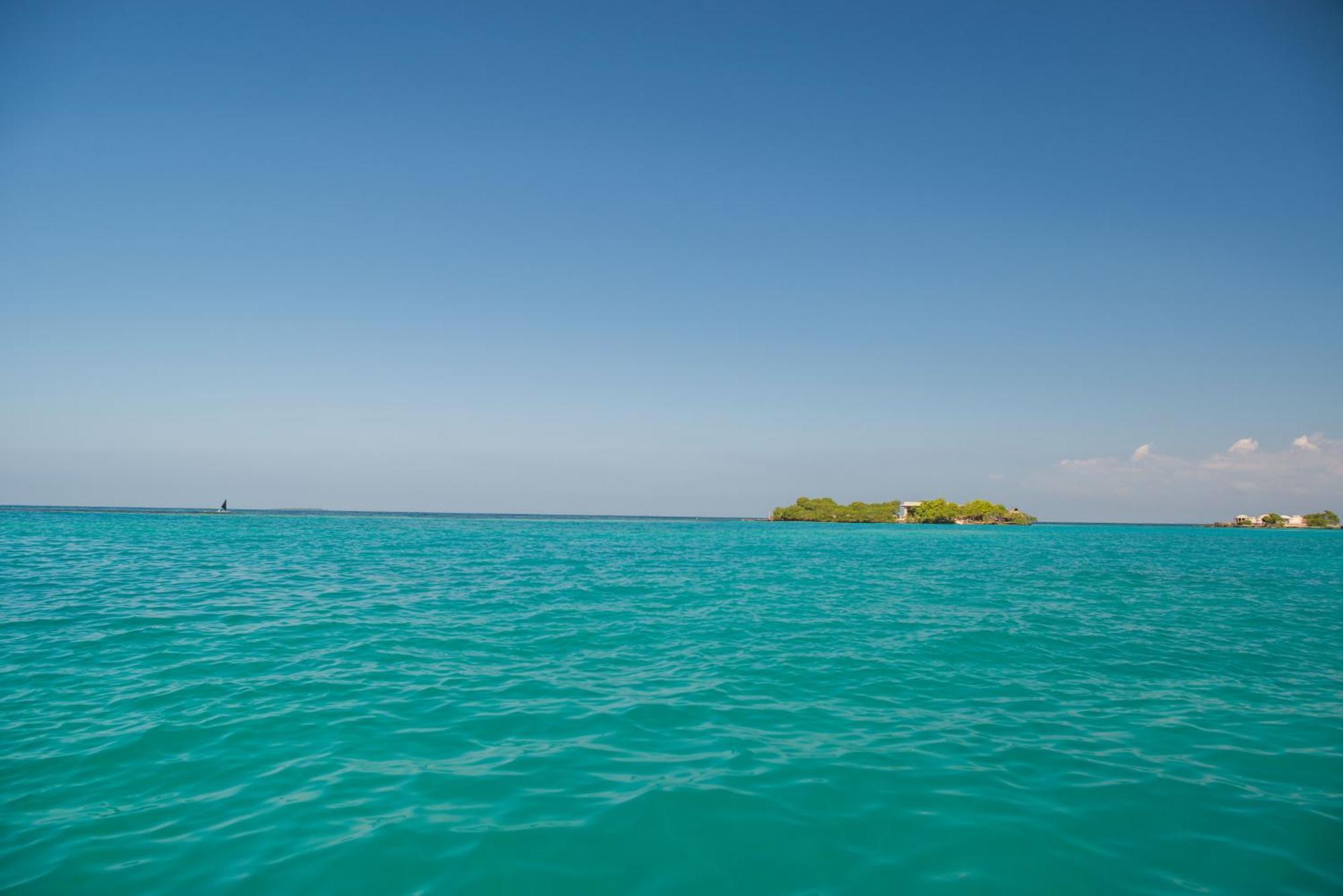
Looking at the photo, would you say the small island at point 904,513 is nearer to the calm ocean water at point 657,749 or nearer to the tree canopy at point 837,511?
the tree canopy at point 837,511

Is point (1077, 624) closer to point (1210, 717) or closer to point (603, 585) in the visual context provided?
point (1210, 717)

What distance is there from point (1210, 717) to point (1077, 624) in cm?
835

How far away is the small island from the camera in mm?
167375

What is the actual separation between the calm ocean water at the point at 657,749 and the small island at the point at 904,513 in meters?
156

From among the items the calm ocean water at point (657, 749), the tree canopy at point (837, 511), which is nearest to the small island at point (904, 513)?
the tree canopy at point (837, 511)

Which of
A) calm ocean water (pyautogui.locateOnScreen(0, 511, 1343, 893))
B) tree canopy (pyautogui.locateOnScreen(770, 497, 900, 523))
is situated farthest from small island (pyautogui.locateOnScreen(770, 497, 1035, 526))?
calm ocean water (pyautogui.locateOnScreen(0, 511, 1343, 893))

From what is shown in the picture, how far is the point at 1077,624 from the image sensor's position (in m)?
17.5

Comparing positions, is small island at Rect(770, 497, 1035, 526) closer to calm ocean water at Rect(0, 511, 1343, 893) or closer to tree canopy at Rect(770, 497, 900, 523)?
tree canopy at Rect(770, 497, 900, 523)

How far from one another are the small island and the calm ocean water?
156 metres

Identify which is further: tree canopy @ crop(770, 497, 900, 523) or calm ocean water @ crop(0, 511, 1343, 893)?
tree canopy @ crop(770, 497, 900, 523)

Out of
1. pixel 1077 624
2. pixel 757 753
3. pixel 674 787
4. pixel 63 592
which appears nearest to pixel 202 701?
pixel 674 787

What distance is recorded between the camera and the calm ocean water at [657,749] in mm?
5633

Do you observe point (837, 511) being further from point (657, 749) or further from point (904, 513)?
point (657, 749)

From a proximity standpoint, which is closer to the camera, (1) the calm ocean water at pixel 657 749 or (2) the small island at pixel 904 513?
(1) the calm ocean water at pixel 657 749
